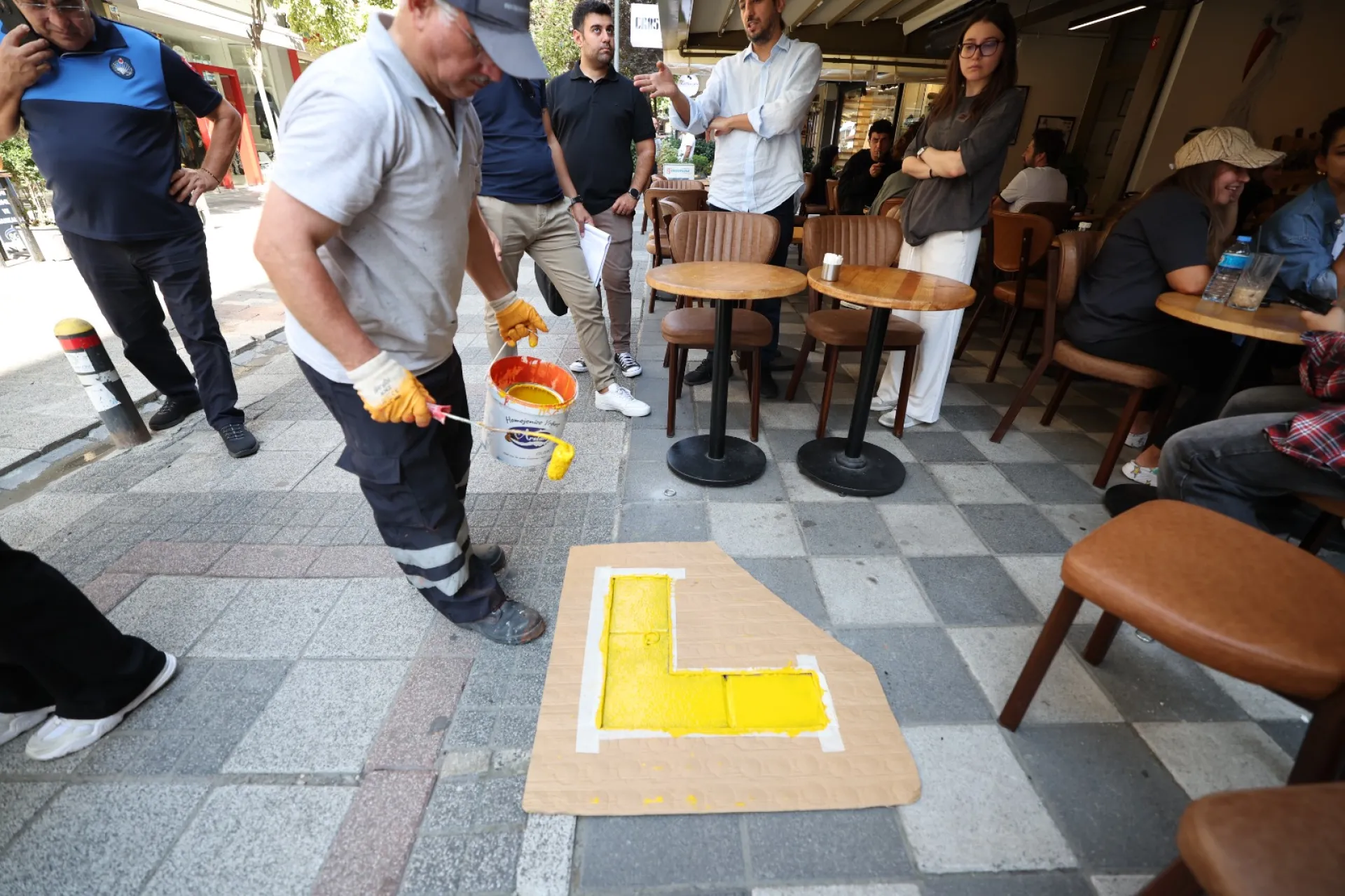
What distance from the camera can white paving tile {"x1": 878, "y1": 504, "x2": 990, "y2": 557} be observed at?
7.77 ft

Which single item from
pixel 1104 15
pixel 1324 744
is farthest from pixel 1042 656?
pixel 1104 15

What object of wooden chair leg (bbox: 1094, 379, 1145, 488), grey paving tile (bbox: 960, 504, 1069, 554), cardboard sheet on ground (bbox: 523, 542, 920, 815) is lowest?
grey paving tile (bbox: 960, 504, 1069, 554)

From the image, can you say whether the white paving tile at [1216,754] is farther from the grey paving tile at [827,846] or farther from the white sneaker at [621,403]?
the white sneaker at [621,403]

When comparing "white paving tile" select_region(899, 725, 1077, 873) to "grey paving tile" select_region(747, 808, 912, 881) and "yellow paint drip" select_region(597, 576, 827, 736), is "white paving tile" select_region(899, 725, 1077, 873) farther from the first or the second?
"yellow paint drip" select_region(597, 576, 827, 736)

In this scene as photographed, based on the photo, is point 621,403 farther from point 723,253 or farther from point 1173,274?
point 1173,274

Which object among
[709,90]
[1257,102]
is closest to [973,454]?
[709,90]

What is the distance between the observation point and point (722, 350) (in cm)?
265

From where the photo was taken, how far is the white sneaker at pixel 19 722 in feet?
5.04

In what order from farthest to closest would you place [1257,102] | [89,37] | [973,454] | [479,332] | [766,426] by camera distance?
[1257,102] < [479,332] < [766,426] < [973,454] < [89,37]

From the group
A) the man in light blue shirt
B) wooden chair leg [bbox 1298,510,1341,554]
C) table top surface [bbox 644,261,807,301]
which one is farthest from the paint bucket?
wooden chair leg [bbox 1298,510,1341,554]

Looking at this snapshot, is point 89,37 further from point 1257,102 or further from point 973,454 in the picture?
point 1257,102

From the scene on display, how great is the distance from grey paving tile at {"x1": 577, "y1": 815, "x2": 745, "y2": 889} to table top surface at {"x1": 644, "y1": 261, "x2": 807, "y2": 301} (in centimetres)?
174

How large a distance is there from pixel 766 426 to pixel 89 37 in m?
3.42

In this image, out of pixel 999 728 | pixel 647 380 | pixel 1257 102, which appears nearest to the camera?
pixel 999 728
